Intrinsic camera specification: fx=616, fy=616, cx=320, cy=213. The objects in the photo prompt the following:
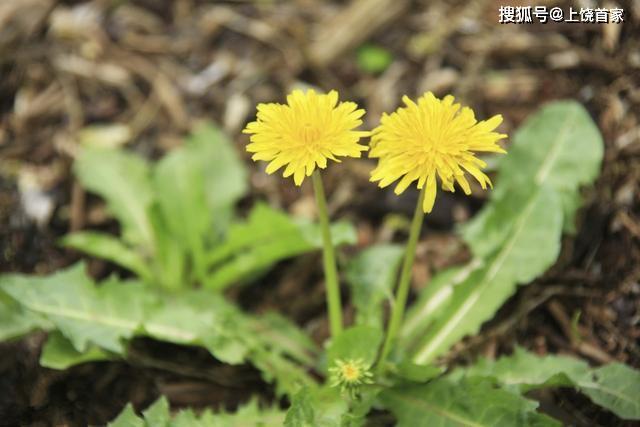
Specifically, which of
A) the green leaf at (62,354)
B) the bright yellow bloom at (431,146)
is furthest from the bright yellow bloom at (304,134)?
the green leaf at (62,354)

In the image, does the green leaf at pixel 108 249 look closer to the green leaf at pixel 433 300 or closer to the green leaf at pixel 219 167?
the green leaf at pixel 219 167

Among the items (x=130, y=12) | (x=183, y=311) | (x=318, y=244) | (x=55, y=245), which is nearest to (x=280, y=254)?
(x=318, y=244)

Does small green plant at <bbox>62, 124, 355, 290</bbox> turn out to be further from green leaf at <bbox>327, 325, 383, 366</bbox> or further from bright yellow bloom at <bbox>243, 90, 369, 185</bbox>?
bright yellow bloom at <bbox>243, 90, 369, 185</bbox>

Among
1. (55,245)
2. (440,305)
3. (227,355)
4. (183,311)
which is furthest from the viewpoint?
(55,245)

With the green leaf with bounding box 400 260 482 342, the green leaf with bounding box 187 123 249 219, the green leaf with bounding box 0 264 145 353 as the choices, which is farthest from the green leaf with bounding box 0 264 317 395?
the green leaf with bounding box 187 123 249 219

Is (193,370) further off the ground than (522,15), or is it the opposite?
(522,15)

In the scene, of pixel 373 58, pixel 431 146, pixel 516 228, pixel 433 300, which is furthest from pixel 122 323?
pixel 373 58

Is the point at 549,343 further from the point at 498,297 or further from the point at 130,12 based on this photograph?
the point at 130,12
